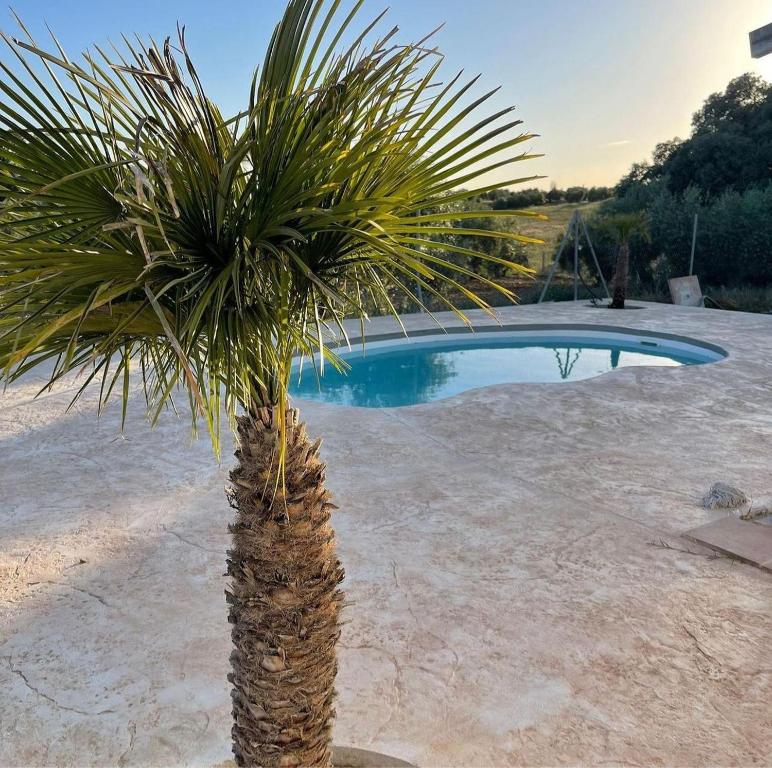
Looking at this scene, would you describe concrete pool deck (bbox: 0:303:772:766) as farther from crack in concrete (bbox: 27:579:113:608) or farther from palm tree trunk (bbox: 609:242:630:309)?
palm tree trunk (bbox: 609:242:630:309)

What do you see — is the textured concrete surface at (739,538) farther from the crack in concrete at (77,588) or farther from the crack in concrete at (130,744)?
the crack in concrete at (77,588)

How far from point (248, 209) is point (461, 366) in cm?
875

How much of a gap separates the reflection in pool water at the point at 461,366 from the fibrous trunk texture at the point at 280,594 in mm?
6591

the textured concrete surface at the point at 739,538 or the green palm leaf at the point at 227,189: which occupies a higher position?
the green palm leaf at the point at 227,189

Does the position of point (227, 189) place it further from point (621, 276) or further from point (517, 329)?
point (621, 276)

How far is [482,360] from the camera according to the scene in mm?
10078

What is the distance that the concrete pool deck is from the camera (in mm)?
2084

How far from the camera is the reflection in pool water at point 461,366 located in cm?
866

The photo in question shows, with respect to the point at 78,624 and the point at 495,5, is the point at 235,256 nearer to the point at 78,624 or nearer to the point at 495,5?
the point at 78,624

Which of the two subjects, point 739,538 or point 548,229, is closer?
point 739,538

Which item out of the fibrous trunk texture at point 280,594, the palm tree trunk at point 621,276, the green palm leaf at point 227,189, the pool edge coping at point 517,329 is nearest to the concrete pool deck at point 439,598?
the fibrous trunk texture at point 280,594

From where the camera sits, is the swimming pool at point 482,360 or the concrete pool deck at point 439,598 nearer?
the concrete pool deck at point 439,598

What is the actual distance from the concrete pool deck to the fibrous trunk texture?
572 mm

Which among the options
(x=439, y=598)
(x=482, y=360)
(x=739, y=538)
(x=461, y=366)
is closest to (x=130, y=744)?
(x=439, y=598)
